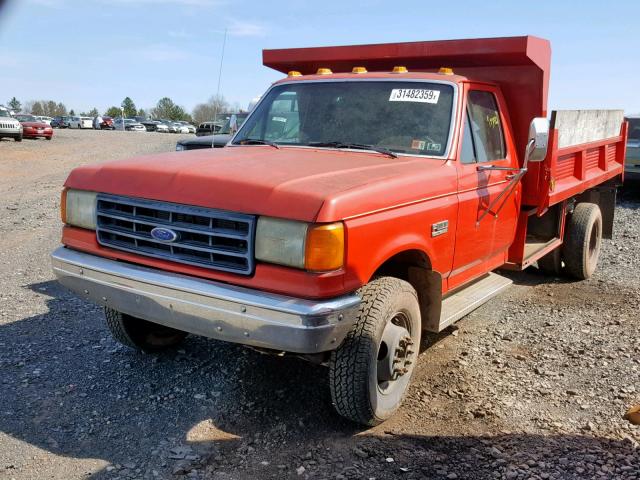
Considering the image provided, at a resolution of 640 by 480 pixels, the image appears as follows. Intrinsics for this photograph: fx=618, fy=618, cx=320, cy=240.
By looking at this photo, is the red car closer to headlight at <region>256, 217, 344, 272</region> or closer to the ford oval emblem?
the ford oval emblem

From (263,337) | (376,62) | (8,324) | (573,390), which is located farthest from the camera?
(376,62)

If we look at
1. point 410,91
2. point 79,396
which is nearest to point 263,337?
point 79,396

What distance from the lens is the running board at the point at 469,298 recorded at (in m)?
4.32

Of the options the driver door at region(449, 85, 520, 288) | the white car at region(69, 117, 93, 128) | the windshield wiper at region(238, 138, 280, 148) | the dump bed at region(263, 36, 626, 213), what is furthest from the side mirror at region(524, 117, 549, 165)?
the white car at region(69, 117, 93, 128)

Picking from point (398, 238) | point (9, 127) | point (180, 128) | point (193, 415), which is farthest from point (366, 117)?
point (180, 128)

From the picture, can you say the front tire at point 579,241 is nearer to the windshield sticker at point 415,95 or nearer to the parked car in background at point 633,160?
the windshield sticker at point 415,95

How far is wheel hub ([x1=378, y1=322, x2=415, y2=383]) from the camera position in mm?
3615

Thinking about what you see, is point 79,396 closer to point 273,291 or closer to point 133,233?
point 133,233

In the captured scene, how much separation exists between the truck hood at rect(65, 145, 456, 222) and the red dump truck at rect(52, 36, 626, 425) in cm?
1

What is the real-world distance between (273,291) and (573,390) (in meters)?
2.41

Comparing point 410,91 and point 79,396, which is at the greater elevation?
point 410,91

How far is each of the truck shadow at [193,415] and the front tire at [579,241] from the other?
3.63 meters

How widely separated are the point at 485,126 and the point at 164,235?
105 inches

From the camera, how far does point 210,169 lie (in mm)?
3512
